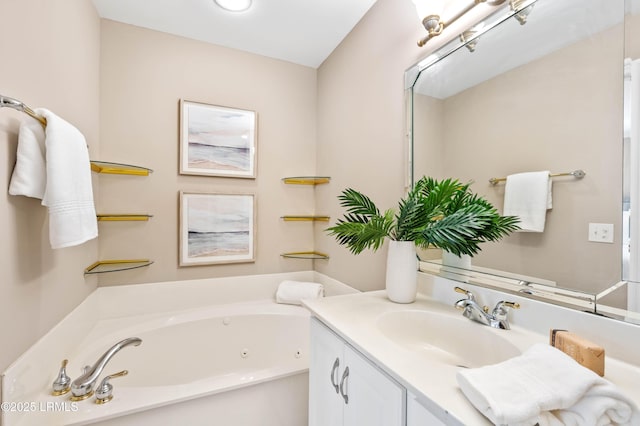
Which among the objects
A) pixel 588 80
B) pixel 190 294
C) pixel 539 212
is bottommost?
pixel 190 294

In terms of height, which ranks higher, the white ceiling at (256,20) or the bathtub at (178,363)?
the white ceiling at (256,20)

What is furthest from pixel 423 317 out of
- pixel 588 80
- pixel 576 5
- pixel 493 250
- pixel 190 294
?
pixel 190 294

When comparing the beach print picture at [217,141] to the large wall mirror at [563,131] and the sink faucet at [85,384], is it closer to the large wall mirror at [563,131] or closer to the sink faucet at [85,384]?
the sink faucet at [85,384]

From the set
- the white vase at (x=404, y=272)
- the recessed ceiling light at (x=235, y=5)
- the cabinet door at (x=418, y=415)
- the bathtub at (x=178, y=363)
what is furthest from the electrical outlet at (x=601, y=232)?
the recessed ceiling light at (x=235, y=5)

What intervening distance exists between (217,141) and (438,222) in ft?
5.71

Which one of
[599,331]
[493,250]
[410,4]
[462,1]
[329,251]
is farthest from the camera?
[329,251]

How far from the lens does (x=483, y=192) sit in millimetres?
1151

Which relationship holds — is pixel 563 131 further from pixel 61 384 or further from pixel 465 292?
pixel 61 384

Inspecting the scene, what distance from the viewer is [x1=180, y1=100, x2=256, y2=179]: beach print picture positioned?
2105mm

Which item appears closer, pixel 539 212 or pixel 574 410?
pixel 574 410

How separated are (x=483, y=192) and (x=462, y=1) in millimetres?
822

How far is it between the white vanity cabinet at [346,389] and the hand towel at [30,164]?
1164 mm

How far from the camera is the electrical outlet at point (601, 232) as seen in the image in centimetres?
82

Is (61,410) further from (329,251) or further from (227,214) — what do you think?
(329,251)
